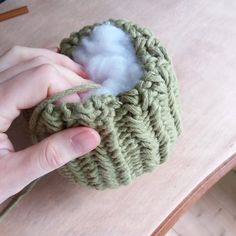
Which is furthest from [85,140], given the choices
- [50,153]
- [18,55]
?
[18,55]

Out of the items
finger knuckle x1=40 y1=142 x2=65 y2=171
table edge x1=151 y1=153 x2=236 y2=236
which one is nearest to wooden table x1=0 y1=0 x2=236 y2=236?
table edge x1=151 y1=153 x2=236 y2=236

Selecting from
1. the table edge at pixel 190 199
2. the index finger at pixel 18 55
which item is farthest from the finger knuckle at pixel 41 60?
the table edge at pixel 190 199

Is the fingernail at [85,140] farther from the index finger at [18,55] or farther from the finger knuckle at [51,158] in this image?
the index finger at [18,55]

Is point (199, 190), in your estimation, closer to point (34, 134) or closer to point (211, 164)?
point (211, 164)

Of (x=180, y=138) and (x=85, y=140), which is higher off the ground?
(x=85, y=140)

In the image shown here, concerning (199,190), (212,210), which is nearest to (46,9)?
(199,190)

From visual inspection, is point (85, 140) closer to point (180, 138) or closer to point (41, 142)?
point (41, 142)

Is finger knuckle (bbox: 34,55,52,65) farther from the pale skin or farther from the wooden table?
the wooden table
